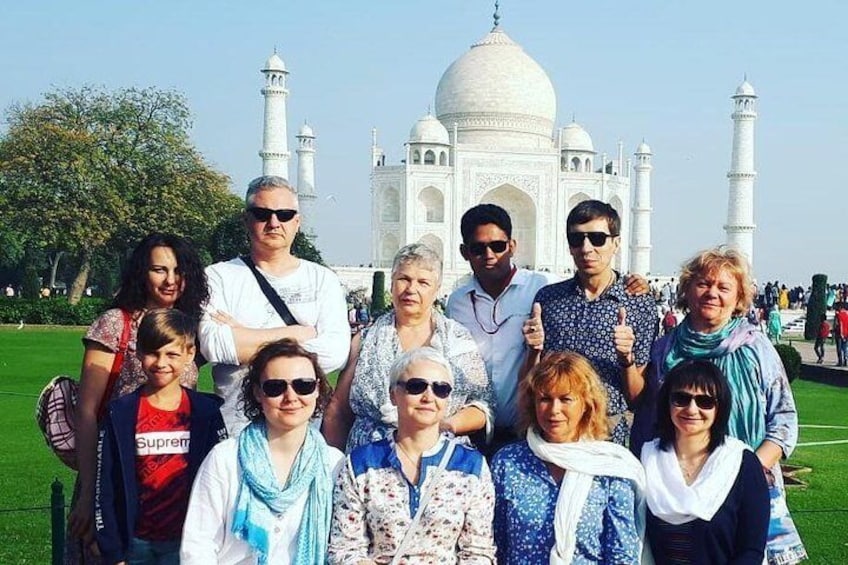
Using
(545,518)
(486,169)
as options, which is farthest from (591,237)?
(486,169)

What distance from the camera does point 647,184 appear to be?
38594 millimetres

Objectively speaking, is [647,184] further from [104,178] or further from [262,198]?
[262,198]

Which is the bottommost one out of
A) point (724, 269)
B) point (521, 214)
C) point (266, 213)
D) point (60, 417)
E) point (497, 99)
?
point (60, 417)

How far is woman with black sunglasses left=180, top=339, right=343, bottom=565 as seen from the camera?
2367mm

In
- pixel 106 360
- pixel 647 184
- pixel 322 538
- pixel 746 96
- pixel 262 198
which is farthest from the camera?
pixel 647 184

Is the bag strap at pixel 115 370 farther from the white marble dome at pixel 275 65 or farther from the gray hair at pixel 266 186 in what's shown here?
the white marble dome at pixel 275 65

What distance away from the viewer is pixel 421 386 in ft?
7.78

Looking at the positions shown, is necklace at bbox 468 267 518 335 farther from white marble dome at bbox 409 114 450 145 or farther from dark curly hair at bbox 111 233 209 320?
white marble dome at bbox 409 114 450 145

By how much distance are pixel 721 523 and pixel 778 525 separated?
372 mm

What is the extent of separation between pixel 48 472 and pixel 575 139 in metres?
32.8

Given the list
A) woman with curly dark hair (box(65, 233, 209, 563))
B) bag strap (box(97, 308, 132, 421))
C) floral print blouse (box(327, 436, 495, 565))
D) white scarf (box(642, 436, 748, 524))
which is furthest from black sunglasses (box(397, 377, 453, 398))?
bag strap (box(97, 308, 132, 421))

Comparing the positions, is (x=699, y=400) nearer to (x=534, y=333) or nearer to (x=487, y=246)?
(x=534, y=333)

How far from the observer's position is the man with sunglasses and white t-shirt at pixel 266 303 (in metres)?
2.81

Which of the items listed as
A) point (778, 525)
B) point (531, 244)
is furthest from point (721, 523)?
point (531, 244)
